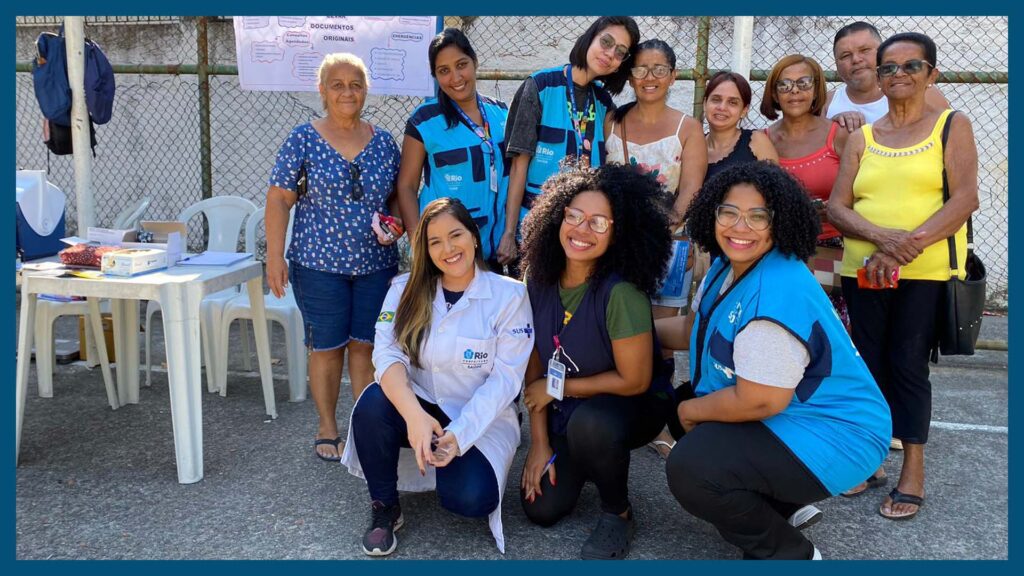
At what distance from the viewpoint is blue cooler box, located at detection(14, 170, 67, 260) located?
3.77 metres

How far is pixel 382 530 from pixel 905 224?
89.6 inches

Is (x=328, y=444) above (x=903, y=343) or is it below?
below

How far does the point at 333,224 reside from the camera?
3.50 meters

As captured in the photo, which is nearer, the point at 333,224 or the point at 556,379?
the point at 556,379

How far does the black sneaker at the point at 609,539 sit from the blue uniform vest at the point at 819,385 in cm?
67

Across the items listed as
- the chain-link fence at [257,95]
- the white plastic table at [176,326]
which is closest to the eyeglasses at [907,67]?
the white plastic table at [176,326]

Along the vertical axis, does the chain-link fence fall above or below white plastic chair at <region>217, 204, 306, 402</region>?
above

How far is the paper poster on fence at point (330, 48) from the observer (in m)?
5.33

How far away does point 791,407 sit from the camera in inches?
98.4

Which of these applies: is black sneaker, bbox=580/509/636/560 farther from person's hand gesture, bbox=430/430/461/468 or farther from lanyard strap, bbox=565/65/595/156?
lanyard strap, bbox=565/65/595/156

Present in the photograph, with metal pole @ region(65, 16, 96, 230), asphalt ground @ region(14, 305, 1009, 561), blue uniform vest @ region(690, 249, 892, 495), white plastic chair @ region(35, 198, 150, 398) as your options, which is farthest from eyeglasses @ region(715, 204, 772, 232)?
metal pole @ region(65, 16, 96, 230)

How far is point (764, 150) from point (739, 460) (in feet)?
4.94

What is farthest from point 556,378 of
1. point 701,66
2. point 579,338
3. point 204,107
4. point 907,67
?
point 204,107

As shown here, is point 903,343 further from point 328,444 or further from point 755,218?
point 328,444
